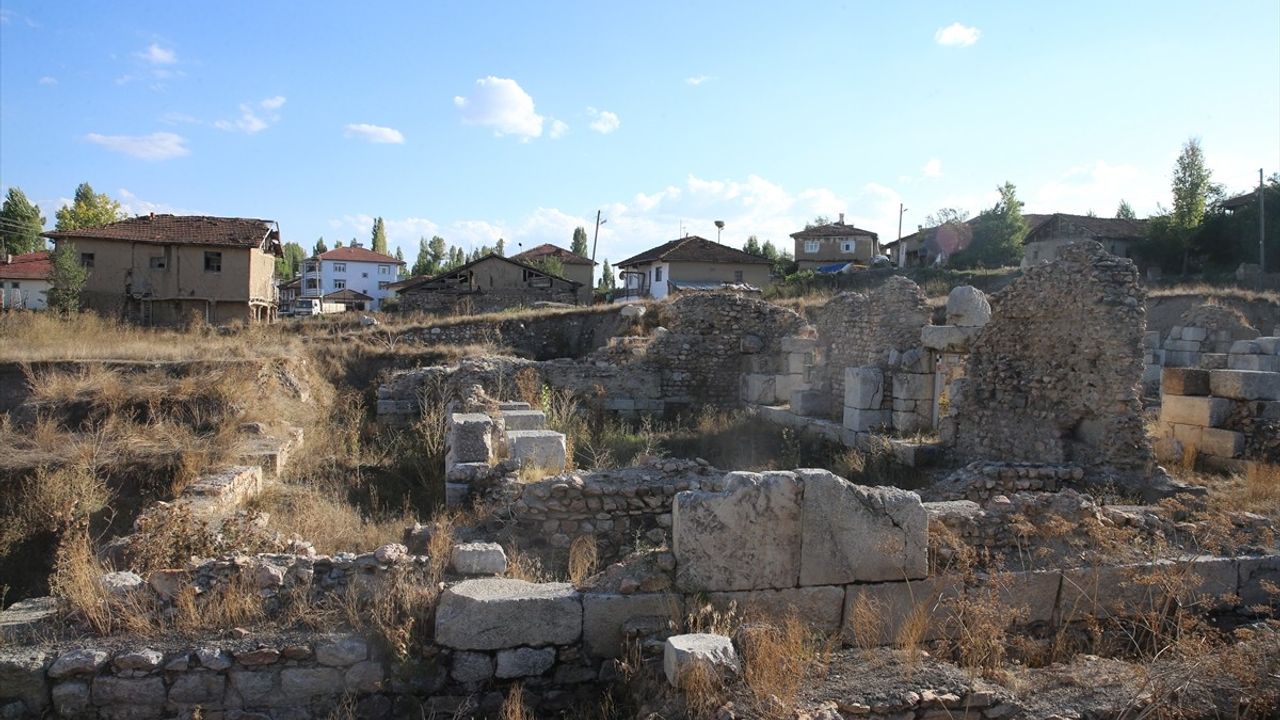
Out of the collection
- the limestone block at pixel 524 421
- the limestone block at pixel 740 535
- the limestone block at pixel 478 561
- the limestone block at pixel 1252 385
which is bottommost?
the limestone block at pixel 478 561

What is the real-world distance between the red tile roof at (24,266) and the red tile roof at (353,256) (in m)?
25.0

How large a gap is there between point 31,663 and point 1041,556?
20.5 ft

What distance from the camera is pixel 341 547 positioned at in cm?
664

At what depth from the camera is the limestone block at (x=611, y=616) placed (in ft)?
15.4

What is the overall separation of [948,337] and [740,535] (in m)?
7.99

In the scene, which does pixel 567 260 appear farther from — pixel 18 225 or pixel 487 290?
pixel 18 225

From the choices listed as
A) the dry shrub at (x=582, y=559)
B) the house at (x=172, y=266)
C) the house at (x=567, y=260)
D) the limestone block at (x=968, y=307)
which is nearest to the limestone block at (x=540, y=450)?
the dry shrub at (x=582, y=559)

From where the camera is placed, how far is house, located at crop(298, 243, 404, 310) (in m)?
70.0

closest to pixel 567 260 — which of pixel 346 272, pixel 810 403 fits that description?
pixel 346 272

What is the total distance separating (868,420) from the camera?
12734mm

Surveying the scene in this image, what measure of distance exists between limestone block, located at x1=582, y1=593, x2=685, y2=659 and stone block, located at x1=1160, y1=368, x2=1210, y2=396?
34.1 feet

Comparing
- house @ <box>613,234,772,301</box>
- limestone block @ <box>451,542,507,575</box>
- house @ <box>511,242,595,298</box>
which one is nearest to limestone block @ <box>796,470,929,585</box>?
limestone block @ <box>451,542,507,575</box>

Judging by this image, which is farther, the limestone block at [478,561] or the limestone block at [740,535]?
the limestone block at [478,561]

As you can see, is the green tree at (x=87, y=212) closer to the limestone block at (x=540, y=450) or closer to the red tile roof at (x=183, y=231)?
the red tile roof at (x=183, y=231)
